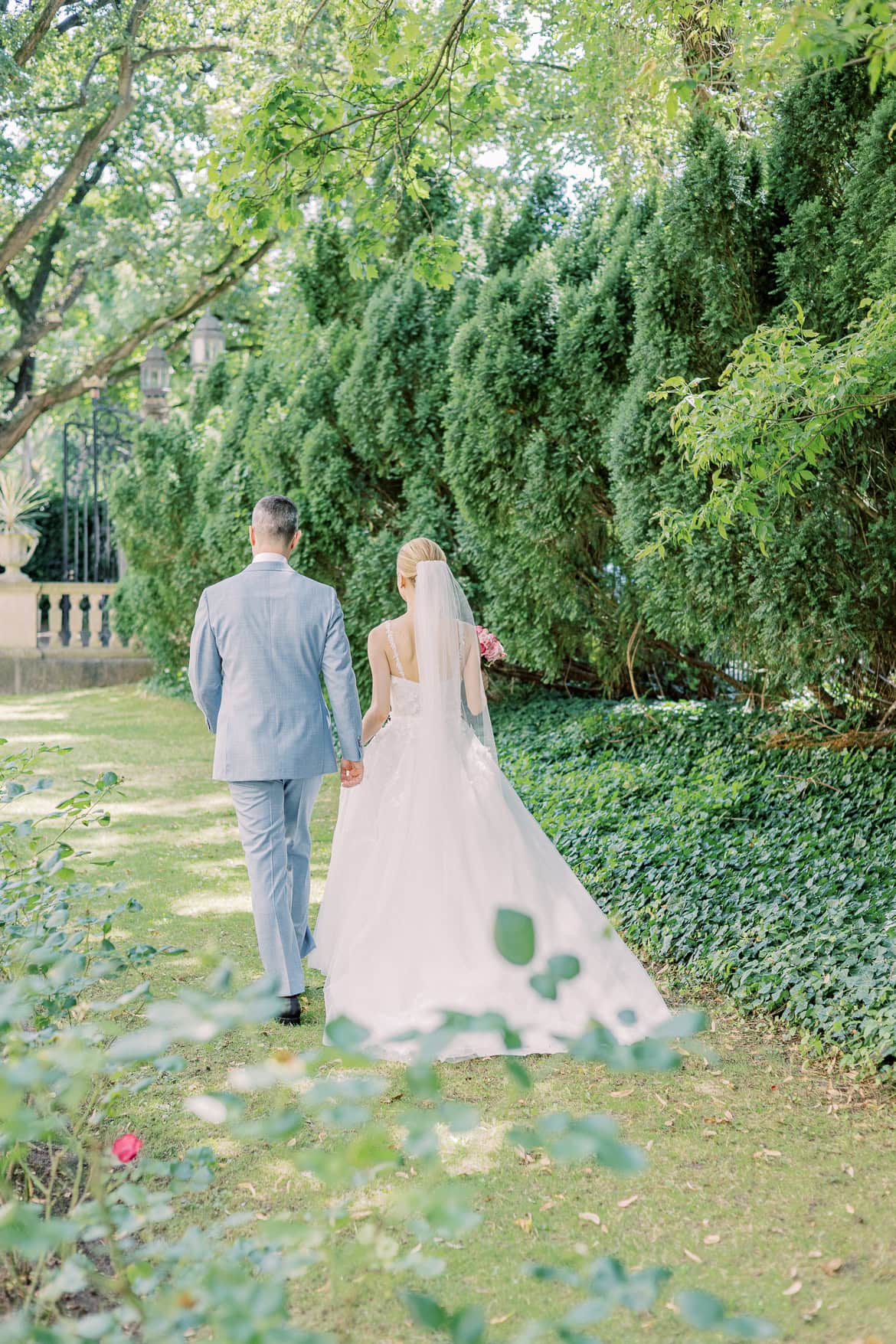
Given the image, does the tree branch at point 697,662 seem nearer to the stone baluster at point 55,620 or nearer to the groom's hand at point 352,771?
the groom's hand at point 352,771

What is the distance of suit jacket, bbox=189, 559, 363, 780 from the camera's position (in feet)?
15.5

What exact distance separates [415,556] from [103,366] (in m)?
14.8

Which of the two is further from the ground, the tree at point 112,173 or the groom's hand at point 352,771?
the tree at point 112,173

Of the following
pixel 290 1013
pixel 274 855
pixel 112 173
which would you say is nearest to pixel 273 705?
pixel 274 855

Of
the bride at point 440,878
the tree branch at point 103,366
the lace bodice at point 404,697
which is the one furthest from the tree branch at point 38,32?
the lace bodice at point 404,697

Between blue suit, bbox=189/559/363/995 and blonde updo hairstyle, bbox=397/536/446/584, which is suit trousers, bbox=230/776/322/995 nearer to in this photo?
blue suit, bbox=189/559/363/995

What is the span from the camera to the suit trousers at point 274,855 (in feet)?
15.3

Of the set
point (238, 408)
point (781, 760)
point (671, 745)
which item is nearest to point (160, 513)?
point (238, 408)

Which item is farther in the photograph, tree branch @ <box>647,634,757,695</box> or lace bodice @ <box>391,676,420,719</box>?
tree branch @ <box>647,634,757,695</box>

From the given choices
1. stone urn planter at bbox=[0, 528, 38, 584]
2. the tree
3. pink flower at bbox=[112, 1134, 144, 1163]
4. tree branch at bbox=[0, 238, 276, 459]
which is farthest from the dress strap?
tree branch at bbox=[0, 238, 276, 459]

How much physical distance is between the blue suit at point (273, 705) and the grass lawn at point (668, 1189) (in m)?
0.57

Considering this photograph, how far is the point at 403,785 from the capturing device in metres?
5.16

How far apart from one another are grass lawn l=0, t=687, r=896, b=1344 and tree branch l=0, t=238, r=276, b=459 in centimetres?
1495

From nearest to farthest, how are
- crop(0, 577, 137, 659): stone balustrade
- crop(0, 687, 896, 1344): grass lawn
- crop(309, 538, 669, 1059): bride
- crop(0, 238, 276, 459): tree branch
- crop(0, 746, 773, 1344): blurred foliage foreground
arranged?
crop(0, 746, 773, 1344): blurred foliage foreground < crop(0, 687, 896, 1344): grass lawn < crop(309, 538, 669, 1059): bride < crop(0, 577, 137, 659): stone balustrade < crop(0, 238, 276, 459): tree branch
